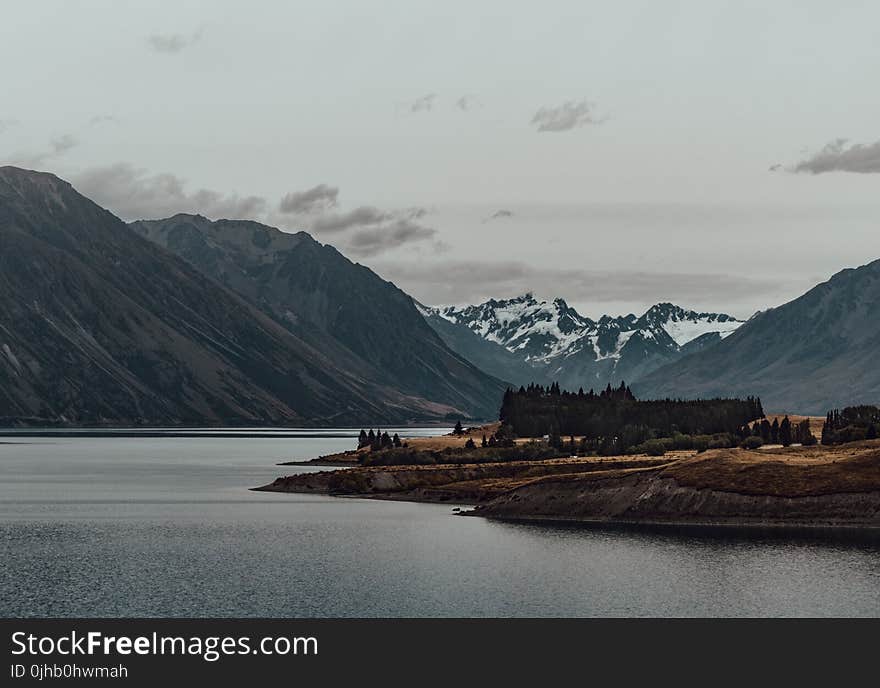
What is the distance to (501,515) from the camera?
179 metres

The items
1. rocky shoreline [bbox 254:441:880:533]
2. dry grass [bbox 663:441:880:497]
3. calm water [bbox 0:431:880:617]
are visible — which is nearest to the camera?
calm water [bbox 0:431:880:617]

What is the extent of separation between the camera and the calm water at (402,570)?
9919cm

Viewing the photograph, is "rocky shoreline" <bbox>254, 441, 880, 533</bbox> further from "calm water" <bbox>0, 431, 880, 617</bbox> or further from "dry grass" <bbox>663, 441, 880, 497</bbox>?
"calm water" <bbox>0, 431, 880, 617</bbox>

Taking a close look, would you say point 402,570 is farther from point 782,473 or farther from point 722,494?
point 782,473

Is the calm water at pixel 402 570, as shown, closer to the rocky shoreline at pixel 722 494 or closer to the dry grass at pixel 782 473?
the rocky shoreline at pixel 722 494

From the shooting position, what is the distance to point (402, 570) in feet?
391

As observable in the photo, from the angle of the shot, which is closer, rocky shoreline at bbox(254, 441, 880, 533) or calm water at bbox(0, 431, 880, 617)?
calm water at bbox(0, 431, 880, 617)

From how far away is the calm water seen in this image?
9919cm

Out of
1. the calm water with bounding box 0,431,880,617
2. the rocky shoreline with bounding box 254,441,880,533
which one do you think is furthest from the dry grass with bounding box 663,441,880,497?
the calm water with bounding box 0,431,880,617

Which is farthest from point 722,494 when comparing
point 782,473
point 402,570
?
point 402,570

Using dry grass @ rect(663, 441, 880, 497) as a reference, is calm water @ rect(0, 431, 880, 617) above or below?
below

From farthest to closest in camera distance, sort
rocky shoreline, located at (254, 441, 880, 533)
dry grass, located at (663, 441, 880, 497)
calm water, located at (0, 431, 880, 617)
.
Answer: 1. dry grass, located at (663, 441, 880, 497)
2. rocky shoreline, located at (254, 441, 880, 533)
3. calm water, located at (0, 431, 880, 617)
